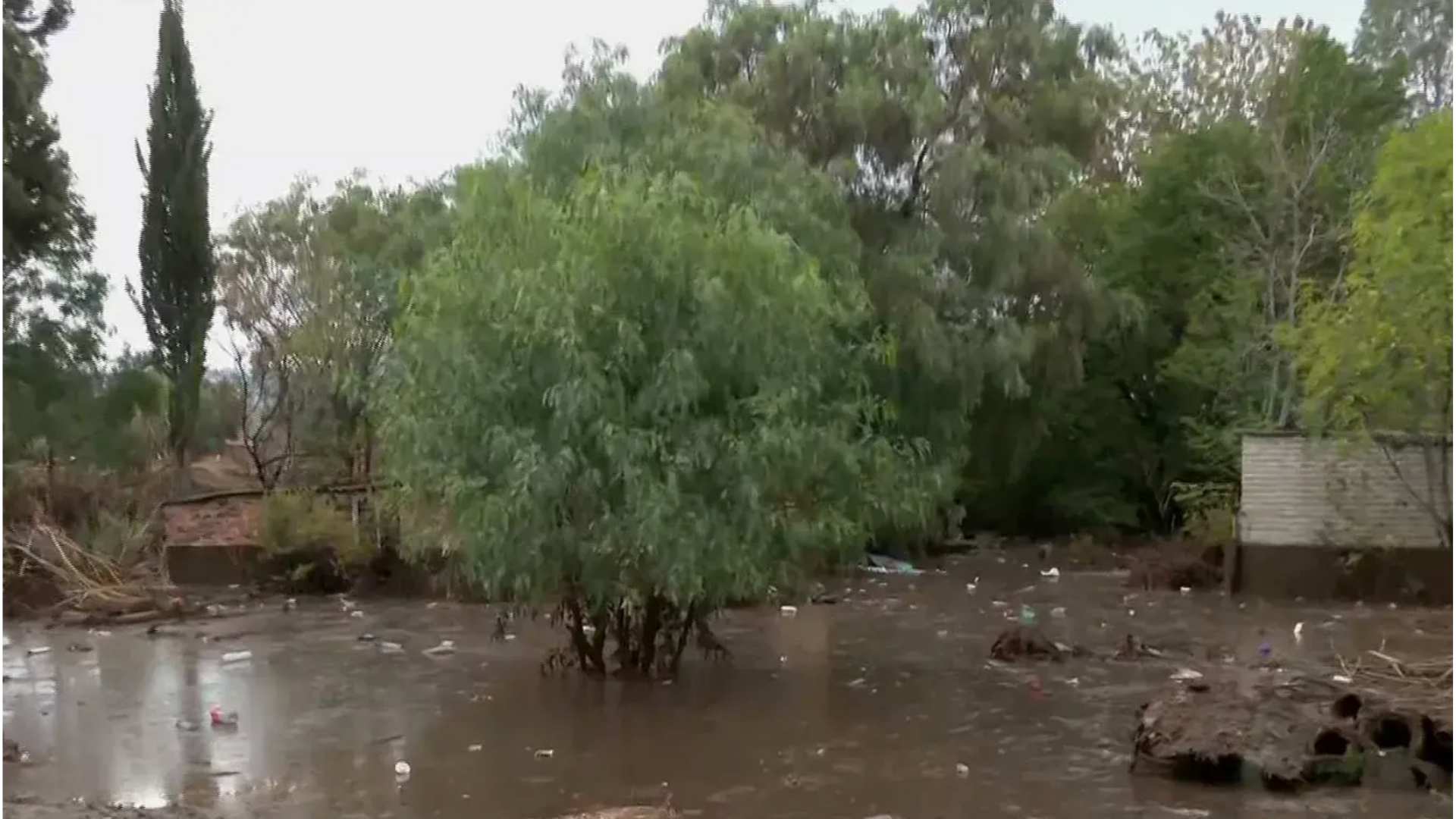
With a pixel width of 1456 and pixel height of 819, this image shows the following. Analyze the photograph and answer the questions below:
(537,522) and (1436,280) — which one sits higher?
(1436,280)

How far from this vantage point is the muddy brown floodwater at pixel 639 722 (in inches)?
253

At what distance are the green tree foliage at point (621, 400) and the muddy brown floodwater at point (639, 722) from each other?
98 cm

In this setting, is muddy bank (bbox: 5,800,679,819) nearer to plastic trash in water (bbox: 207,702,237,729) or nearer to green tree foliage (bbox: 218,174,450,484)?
plastic trash in water (bbox: 207,702,237,729)

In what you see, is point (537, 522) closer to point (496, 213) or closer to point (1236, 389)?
point (496, 213)

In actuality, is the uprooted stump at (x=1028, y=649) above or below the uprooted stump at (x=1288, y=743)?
below

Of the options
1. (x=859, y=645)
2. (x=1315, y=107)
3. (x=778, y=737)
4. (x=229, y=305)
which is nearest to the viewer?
(x=778, y=737)

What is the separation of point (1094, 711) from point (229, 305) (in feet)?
59.6

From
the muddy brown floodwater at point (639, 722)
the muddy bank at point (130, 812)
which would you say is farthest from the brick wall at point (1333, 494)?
the muddy bank at point (130, 812)

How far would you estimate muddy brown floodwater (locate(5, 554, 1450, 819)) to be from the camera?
21.0 feet

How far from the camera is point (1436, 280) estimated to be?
11.1 m

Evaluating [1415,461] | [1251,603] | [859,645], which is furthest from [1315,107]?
[859,645]

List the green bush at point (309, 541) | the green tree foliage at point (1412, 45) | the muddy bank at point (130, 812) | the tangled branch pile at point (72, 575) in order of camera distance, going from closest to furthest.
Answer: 1. the muddy bank at point (130, 812)
2. the tangled branch pile at point (72, 575)
3. the green bush at point (309, 541)
4. the green tree foliage at point (1412, 45)

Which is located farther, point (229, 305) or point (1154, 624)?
point (229, 305)

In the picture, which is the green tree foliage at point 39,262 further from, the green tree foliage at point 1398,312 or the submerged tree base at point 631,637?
the green tree foliage at point 1398,312
